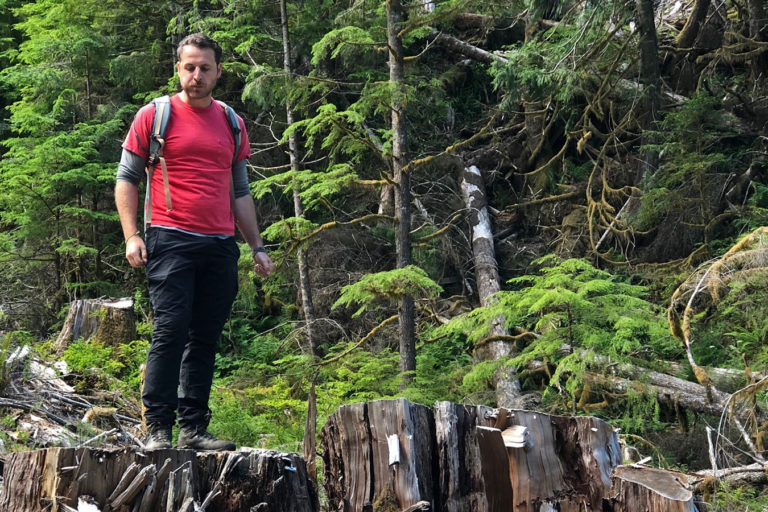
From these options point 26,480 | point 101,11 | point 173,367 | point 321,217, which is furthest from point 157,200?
point 101,11

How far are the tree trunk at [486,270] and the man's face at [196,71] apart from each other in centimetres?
527

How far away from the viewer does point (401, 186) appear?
915 cm

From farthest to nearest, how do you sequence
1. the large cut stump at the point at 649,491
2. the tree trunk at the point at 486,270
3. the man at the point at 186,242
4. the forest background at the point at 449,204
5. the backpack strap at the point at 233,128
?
the tree trunk at the point at 486,270
the forest background at the point at 449,204
the backpack strap at the point at 233,128
the man at the point at 186,242
the large cut stump at the point at 649,491

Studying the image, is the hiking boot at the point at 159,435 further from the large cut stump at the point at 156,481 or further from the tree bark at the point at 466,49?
the tree bark at the point at 466,49

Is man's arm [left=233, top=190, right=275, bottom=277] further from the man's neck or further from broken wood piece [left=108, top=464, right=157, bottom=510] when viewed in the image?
broken wood piece [left=108, top=464, right=157, bottom=510]

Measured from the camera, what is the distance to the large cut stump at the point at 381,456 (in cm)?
340

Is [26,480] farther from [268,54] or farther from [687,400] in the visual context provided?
[268,54]

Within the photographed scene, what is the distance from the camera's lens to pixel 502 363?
8031 mm

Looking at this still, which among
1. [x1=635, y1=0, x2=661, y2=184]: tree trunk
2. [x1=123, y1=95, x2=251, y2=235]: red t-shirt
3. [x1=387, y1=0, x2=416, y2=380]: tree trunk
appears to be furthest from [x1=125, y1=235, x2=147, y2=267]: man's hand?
[x1=635, y1=0, x2=661, y2=184]: tree trunk

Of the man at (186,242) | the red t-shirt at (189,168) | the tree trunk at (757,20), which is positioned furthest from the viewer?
the tree trunk at (757,20)

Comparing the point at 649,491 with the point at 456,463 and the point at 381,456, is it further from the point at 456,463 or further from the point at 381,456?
the point at 381,456

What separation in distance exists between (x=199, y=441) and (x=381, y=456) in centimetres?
113

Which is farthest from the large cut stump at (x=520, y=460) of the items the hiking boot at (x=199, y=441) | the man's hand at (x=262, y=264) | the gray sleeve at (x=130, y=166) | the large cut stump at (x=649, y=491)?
the gray sleeve at (x=130, y=166)

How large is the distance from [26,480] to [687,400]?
6.60 m
